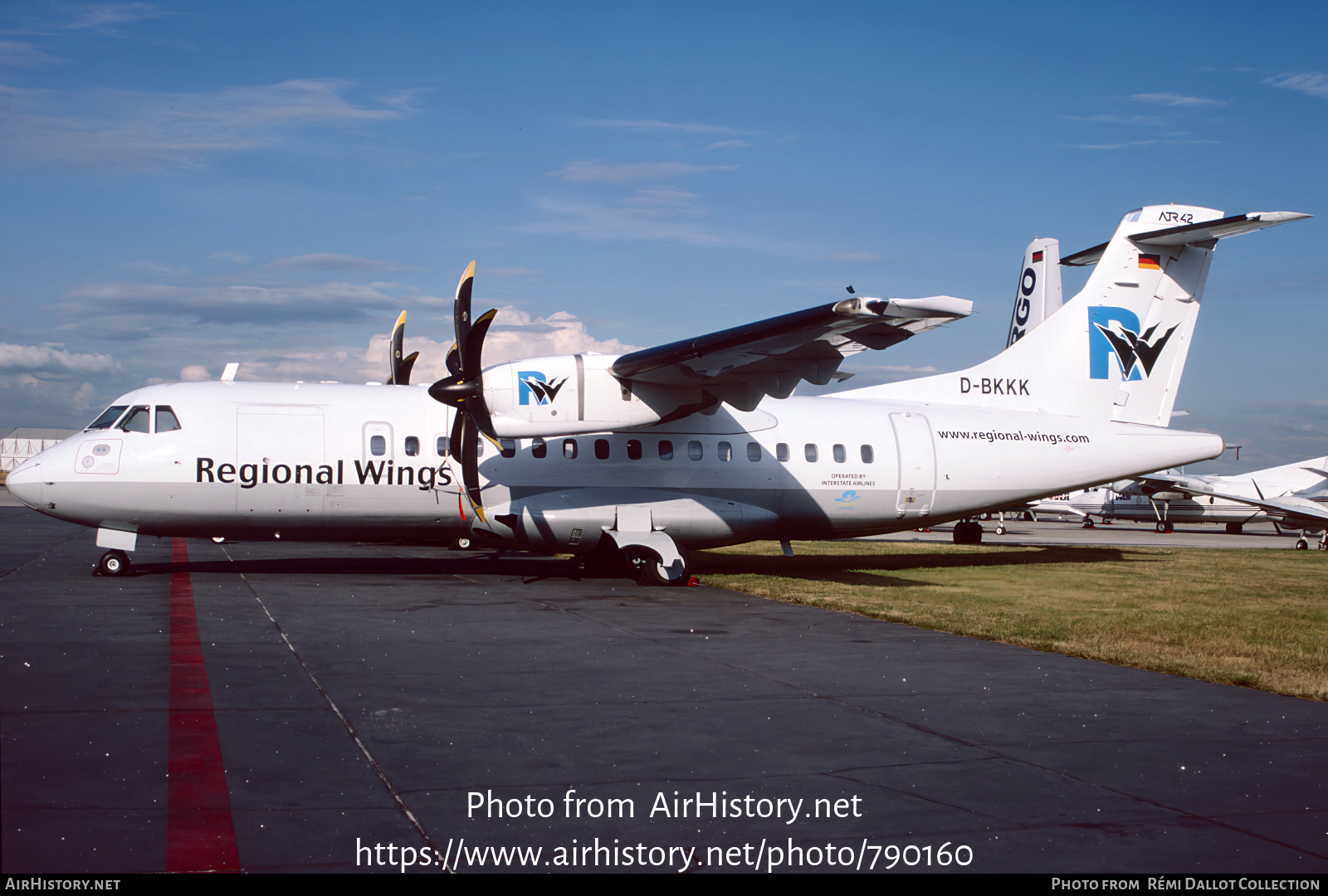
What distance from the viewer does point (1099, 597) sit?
56.6 feet

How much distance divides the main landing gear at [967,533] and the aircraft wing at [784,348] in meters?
18.2

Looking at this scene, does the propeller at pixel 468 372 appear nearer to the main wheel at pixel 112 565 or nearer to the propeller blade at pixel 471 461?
the propeller blade at pixel 471 461

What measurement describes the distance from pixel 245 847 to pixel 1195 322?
23.6 m

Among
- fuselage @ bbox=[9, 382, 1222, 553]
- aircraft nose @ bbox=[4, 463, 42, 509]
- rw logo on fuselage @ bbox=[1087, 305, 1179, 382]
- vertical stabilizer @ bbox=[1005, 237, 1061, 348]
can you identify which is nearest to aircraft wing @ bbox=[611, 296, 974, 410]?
fuselage @ bbox=[9, 382, 1222, 553]

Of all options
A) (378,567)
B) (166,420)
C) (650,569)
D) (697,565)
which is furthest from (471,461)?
(697,565)

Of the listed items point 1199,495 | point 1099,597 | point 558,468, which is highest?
point 558,468

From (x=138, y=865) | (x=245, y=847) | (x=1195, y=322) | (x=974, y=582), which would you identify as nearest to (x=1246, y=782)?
(x=245, y=847)

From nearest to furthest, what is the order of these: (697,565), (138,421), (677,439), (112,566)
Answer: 1. (112,566)
2. (138,421)
3. (677,439)
4. (697,565)

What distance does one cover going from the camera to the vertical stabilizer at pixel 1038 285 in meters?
31.2

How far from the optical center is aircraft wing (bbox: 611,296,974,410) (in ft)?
45.8

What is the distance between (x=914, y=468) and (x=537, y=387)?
861 centimetres

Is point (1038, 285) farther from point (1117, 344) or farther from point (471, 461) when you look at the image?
point (471, 461)

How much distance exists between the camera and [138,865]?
14.0ft

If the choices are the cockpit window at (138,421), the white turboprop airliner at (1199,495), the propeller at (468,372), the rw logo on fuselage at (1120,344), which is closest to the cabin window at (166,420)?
the cockpit window at (138,421)
